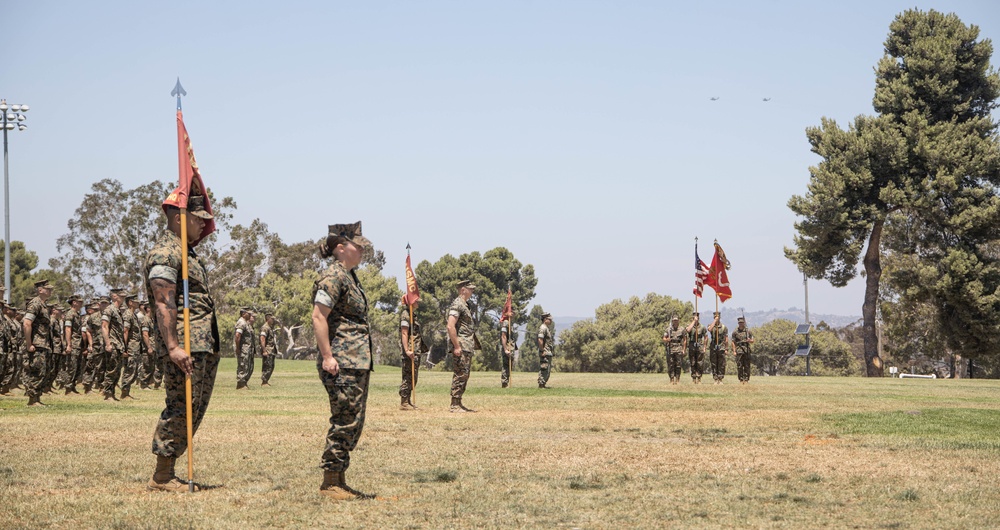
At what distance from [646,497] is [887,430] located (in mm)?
8275

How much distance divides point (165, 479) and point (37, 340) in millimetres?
14740

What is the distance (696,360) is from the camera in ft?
115

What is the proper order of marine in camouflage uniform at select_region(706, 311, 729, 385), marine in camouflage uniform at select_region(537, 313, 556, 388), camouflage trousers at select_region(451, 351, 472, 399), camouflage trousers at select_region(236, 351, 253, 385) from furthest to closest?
1. marine in camouflage uniform at select_region(706, 311, 729, 385)
2. marine in camouflage uniform at select_region(537, 313, 556, 388)
3. camouflage trousers at select_region(236, 351, 253, 385)
4. camouflage trousers at select_region(451, 351, 472, 399)

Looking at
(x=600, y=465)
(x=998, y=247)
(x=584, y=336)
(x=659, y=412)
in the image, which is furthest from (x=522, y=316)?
(x=600, y=465)

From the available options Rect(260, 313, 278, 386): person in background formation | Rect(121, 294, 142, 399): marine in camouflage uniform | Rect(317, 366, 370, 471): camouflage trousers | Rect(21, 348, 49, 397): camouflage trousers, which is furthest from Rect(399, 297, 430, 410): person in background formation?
Rect(260, 313, 278, 386): person in background formation

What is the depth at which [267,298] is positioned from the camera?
8450cm

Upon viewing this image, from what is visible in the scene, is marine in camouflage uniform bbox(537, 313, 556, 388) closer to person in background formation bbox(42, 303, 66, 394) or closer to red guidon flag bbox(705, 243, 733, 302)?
red guidon flag bbox(705, 243, 733, 302)

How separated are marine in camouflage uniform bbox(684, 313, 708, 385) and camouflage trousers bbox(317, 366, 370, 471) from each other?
25737 mm

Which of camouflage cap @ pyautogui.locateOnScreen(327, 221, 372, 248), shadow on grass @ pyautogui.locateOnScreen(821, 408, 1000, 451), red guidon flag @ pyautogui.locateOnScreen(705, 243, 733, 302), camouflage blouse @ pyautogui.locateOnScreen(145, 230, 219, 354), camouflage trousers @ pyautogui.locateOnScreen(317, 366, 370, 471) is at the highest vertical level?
red guidon flag @ pyautogui.locateOnScreen(705, 243, 733, 302)

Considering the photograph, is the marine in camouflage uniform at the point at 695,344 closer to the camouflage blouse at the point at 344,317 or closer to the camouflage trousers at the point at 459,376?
the camouflage trousers at the point at 459,376

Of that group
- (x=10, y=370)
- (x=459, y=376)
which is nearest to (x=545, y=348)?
(x=459, y=376)

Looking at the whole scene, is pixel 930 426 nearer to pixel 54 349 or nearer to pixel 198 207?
pixel 198 207

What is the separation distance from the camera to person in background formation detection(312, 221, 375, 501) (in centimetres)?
930

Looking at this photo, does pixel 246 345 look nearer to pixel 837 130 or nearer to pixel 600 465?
pixel 600 465
